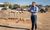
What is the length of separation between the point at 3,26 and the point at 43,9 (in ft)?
1.98

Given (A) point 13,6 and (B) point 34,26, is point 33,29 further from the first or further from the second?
(A) point 13,6

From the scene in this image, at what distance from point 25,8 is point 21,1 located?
0.11 m

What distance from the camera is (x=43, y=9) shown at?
4.77 meters

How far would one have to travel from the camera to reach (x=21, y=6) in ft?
15.8

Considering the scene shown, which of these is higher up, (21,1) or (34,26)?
(21,1)

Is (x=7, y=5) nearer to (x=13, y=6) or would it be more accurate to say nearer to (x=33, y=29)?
(x=13, y=6)

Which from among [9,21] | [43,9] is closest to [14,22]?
[9,21]

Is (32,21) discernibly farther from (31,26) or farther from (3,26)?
(3,26)

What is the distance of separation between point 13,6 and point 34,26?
1.29ft

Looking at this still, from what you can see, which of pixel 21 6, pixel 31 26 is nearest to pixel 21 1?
pixel 21 6

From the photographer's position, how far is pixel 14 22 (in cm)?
482

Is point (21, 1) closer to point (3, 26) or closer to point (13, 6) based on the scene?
point (13, 6)

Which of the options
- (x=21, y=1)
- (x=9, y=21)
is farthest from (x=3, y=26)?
(x=21, y=1)

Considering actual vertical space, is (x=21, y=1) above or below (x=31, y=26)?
above
